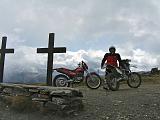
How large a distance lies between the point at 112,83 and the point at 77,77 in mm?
1770

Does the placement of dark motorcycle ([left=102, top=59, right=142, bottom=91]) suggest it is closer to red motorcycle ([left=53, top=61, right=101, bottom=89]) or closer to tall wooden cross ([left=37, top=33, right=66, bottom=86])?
red motorcycle ([left=53, top=61, right=101, bottom=89])

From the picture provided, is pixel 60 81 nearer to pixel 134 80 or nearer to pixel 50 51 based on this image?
pixel 50 51

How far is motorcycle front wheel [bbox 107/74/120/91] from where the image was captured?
15.2 m

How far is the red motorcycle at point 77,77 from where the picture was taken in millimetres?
15797

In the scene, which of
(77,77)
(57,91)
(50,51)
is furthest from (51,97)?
(50,51)

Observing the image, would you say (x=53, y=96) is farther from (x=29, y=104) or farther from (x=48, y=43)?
(x=48, y=43)

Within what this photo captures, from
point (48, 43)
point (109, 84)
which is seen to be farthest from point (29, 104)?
point (48, 43)

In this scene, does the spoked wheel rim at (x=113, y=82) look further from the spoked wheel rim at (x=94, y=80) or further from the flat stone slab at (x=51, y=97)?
the flat stone slab at (x=51, y=97)

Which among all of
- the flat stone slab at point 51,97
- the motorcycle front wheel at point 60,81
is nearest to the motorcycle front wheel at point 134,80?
the motorcycle front wheel at point 60,81

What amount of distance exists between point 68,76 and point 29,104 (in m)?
5.02

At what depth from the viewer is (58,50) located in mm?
16531

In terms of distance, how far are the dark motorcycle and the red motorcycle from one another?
2.10 ft

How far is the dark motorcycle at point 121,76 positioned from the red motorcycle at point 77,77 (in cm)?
64

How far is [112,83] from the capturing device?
1532 cm
